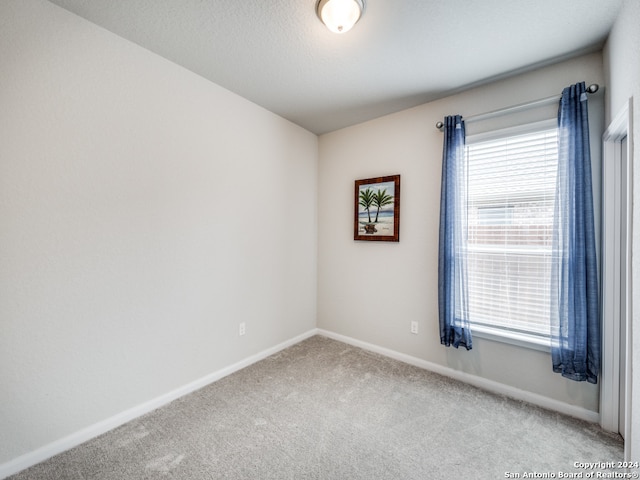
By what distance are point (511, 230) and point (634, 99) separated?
1065 millimetres

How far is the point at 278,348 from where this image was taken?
3092 millimetres

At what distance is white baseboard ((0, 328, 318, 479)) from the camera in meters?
1.50

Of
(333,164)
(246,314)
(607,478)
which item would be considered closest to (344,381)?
(246,314)

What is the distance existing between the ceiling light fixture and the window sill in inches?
97.4

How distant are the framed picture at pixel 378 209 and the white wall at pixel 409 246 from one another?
73 mm

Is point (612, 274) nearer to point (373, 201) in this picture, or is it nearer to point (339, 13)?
point (373, 201)

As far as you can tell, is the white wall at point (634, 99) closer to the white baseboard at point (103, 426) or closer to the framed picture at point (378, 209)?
the framed picture at point (378, 209)

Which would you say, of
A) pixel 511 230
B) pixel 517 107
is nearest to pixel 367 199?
pixel 511 230

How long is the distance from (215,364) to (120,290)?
1.06 m

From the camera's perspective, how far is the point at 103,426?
180 centimetres

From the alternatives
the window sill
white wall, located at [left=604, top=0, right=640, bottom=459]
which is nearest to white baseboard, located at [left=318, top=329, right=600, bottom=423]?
the window sill

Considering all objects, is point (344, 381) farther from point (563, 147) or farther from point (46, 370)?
point (563, 147)

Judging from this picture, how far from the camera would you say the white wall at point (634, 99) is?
1.29 metres

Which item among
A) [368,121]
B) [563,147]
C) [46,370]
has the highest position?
[368,121]
